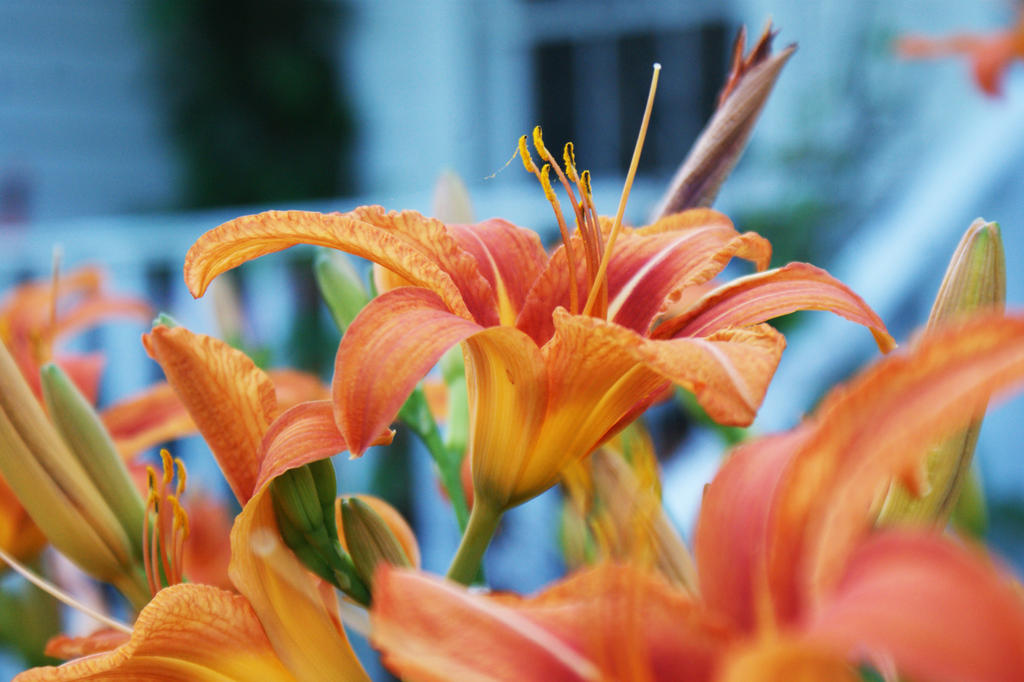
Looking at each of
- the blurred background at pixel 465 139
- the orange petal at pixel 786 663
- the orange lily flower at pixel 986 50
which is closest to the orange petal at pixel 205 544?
the orange petal at pixel 786 663

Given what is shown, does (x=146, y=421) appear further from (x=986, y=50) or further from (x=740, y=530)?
(x=986, y=50)

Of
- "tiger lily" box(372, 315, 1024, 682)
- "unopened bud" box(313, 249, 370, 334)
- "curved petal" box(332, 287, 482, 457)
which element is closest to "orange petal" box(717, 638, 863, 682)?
"tiger lily" box(372, 315, 1024, 682)

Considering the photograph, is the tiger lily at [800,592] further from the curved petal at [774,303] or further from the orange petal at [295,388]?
the orange petal at [295,388]

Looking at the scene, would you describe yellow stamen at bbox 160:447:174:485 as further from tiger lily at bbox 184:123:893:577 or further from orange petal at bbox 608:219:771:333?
orange petal at bbox 608:219:771:333

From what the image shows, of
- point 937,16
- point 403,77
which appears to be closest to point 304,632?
point 937,16

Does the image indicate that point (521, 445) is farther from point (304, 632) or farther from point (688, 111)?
point (688, 111)
